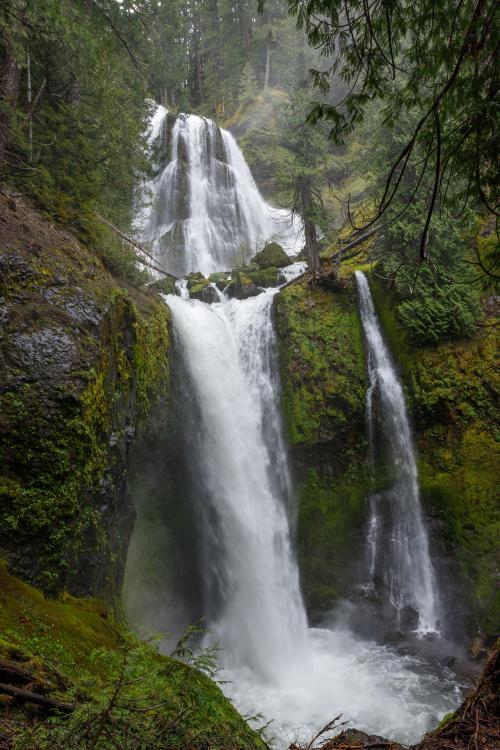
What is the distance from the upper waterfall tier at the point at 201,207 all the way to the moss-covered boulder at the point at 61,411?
1412 centimetres

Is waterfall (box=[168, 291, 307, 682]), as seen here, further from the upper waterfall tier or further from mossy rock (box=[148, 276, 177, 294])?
the upper waterfall tier

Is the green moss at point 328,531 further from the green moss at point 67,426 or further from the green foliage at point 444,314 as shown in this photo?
the green moss at point 67,426

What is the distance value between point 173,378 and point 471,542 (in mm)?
8453

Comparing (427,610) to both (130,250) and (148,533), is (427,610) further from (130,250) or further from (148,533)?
(130,250)

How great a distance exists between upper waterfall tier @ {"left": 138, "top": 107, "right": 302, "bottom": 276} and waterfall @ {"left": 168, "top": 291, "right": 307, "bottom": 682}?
951 centimetres

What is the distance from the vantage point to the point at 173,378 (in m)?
10.8

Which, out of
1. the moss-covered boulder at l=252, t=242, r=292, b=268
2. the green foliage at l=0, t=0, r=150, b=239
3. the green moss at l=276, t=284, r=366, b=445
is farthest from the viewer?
the moss-covered boulder at l=252, t=242, r=292, b=268

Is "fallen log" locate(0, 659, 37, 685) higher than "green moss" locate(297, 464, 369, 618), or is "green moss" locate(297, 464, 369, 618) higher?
"green moss" locate(297, 464, 369, 618)

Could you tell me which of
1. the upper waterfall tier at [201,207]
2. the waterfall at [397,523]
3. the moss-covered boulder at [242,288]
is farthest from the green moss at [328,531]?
the upper waterfall tier at [201,207]

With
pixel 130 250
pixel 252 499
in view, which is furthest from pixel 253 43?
pixel 252 499

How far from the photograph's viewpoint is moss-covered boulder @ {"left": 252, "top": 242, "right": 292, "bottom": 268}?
58.4ft

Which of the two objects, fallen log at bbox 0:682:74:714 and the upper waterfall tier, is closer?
fallen log at bbox 0:682:74:714

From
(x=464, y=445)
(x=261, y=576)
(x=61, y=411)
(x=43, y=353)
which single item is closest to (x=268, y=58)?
(x=464, y=445)

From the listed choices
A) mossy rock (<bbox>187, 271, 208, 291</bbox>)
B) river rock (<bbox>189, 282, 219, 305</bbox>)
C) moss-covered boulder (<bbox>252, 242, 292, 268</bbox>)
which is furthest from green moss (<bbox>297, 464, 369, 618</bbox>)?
moss-covered boulder (<bbox>252, 242, 292, 268</bbox>)
